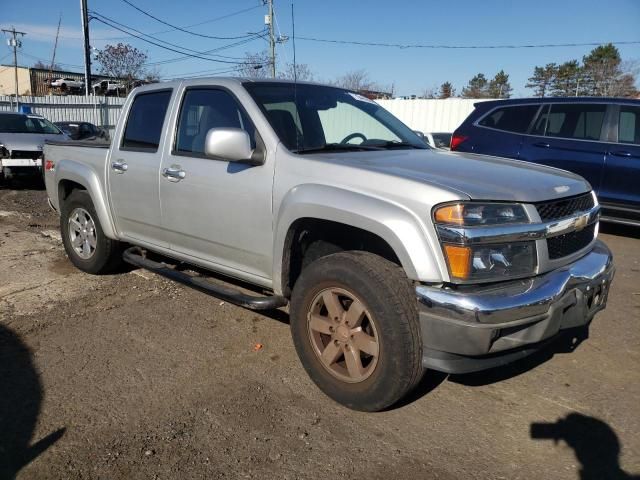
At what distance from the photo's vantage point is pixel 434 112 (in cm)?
2286

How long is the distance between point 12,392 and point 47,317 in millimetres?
1246

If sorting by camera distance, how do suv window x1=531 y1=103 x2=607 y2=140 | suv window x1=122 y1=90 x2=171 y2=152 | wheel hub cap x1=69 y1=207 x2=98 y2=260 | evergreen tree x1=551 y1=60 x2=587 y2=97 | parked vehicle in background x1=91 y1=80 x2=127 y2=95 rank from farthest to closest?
evergreen tree x1=551 y1=60 x2=587 y2=97 → parked vehicle in background x1=91 y1=80 x2=127 y2=95 → suv window x1=531 y1=103 x2=607 y2=140 → wheel hub cap x1=69 y1=207 x2=98 y2=260 → suv window x1=122 y1=90 x2=171 y2=152

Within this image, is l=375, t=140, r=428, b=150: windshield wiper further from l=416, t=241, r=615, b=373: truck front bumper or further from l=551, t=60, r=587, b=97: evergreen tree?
l=551, t=60, r=587, b=97: evergreen tree

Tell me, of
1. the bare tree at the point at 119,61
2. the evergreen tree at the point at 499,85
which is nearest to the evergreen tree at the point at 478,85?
the evergreen tree at the point at 499,85

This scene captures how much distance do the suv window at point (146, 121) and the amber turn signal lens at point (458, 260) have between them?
264 cm

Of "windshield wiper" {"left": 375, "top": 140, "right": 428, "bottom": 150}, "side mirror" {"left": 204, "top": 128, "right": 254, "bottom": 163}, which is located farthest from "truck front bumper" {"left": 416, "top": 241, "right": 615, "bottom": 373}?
"windshield wiper" {"left": 375, "top": 140, "right": 428, "bottom": 150}

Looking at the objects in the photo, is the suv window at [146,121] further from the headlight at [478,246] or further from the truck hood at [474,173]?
the headlight at [478,246]

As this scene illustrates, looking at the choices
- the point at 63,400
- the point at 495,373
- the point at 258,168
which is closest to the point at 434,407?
the point at 495,373

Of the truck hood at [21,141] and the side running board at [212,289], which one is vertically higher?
the truck hood at [21,141]

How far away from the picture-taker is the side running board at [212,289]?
339cm

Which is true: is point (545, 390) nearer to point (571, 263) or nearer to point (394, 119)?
point (571, 263)

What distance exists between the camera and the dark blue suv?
6832 millimetres

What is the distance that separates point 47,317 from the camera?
Result: 425cm

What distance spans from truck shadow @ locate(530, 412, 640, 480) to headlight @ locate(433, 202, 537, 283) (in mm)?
884
